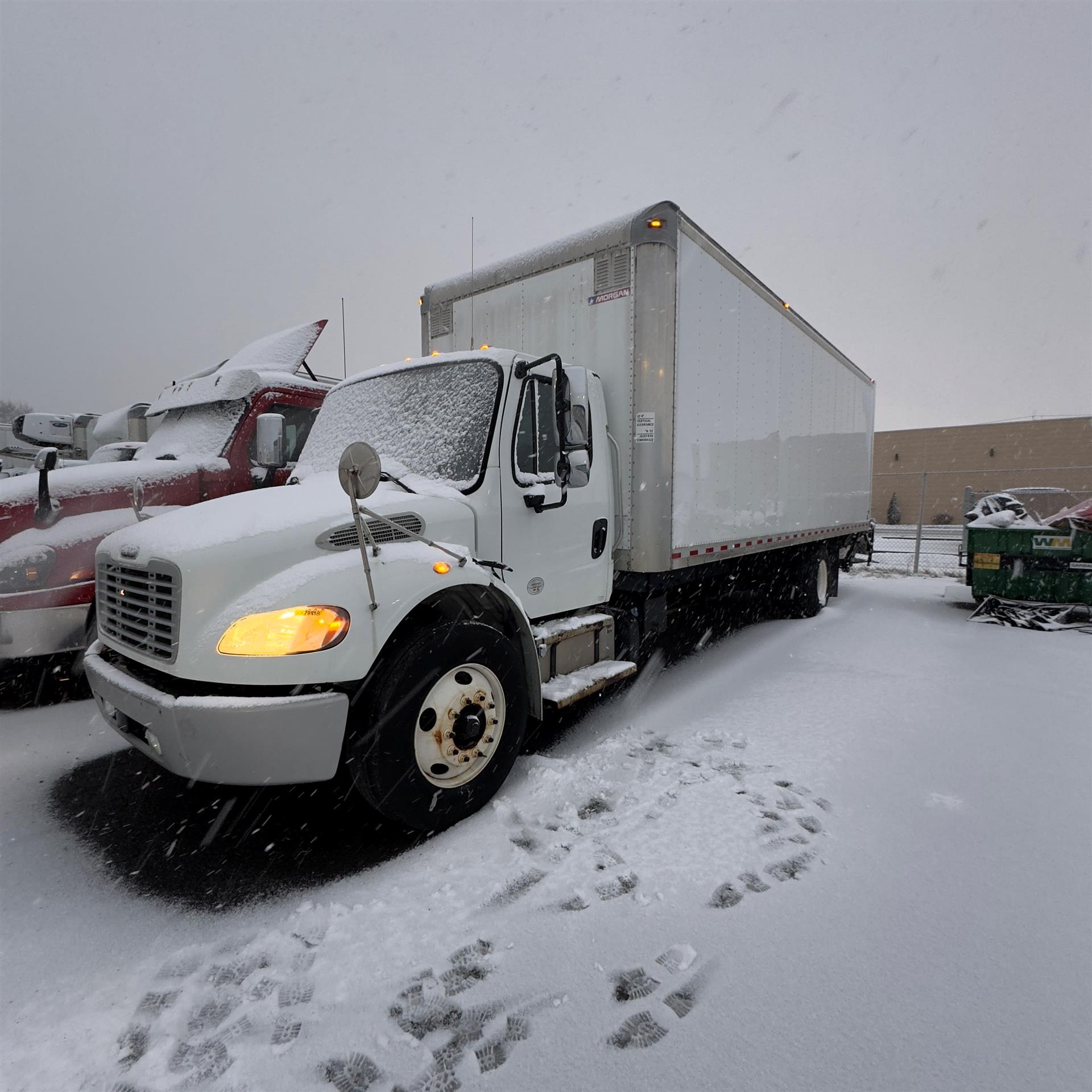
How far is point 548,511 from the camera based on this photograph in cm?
391

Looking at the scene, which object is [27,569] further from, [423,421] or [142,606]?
[423,421]

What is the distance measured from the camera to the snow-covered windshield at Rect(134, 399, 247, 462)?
5777 millimetres

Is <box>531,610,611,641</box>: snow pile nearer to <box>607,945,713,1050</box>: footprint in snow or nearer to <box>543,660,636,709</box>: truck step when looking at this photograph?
<box>543,660,636,709</box>: truck step

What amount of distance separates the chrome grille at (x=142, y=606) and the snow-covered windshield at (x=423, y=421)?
1.30 meters

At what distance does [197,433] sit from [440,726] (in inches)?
178

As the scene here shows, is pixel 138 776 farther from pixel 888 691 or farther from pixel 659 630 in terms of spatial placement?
pixel 888 691

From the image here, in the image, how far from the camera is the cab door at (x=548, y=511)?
368cm

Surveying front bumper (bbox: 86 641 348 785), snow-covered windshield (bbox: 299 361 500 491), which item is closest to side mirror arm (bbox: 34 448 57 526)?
snow-covered windshield (bbox: 299 361 500 491)

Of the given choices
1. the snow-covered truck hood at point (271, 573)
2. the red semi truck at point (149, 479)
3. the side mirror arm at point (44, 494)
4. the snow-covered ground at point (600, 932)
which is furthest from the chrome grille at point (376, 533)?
the side mirror arm at point (44, 494)

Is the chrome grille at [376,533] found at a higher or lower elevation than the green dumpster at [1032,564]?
higher

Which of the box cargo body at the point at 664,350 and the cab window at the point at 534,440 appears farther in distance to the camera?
the box cargo body at the point at 664,350

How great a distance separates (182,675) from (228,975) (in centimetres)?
106

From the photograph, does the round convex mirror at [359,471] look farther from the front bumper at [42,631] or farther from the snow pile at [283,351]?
the snow pile at [283,351]

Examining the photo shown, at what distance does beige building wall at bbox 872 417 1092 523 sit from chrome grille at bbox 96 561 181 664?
3769cm
